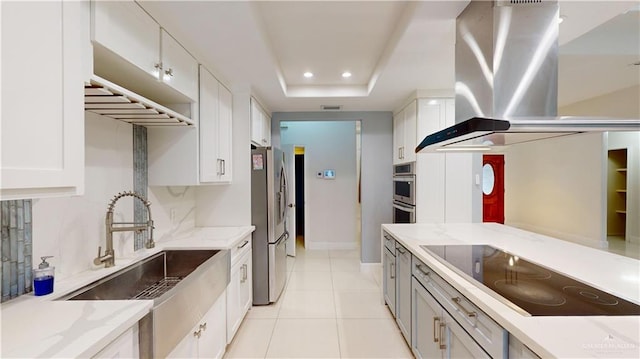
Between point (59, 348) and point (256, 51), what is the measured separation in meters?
2.05

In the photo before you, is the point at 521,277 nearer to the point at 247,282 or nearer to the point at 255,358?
the point at 255,358

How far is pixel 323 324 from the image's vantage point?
266 centimetres

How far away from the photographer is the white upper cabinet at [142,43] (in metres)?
1.23

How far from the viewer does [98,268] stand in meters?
1.60

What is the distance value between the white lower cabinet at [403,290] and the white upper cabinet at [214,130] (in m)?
1.76

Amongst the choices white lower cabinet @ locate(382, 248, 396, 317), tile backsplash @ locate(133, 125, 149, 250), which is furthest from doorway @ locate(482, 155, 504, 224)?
tile backsplash @ locate(133, 125, 149, 250)

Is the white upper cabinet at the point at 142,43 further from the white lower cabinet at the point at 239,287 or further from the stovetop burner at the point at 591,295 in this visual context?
the stovetop burner at the point at 591,295

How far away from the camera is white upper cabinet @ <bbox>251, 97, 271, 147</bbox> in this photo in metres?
3.22

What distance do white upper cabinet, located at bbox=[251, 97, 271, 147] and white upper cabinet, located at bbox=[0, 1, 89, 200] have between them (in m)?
2.14

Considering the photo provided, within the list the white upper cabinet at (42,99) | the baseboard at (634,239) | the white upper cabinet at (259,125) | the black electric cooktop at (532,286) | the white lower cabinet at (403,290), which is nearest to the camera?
the white upper cabinet at (42,99)

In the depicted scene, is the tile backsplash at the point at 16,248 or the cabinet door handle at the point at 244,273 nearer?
the tile backsplash at the point at 16,248

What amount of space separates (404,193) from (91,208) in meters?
3.26

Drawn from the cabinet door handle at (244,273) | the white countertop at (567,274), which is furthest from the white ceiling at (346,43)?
the cabinet door handle at (244,273)

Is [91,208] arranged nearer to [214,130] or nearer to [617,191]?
[214,130]
